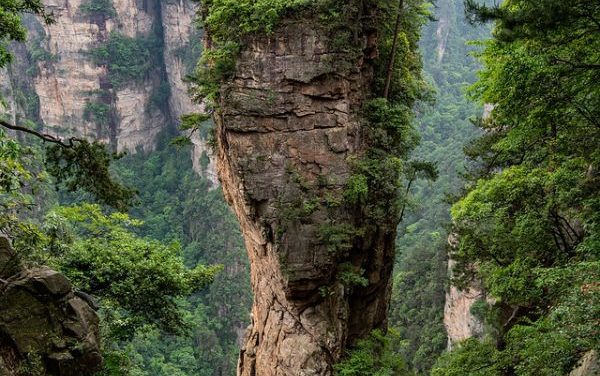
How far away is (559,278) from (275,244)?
23.3ft

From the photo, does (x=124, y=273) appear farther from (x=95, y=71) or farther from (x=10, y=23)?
(x=95, y=71)

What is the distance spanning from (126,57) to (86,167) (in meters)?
50.9

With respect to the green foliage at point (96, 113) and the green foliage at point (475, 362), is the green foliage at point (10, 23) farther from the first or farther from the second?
the green foliage at point (96, 113)

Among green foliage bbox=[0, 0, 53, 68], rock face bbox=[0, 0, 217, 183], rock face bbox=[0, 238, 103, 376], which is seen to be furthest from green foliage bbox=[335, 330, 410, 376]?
rock face bbox=[0, 0, 217, 183]

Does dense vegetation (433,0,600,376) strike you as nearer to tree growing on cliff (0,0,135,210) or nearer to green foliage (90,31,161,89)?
tree growing on cliff (0,0,135,210)

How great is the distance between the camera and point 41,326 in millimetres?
6656

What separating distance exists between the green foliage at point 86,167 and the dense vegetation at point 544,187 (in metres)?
5.08

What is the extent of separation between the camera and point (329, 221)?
1180 cm

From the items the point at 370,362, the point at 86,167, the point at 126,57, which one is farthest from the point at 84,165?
the point at 126,57

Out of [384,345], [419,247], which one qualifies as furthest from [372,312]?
[419,247]

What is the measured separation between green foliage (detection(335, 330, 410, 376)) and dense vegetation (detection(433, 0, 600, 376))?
2.41 meters

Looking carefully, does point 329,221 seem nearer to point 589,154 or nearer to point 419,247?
point 589,154

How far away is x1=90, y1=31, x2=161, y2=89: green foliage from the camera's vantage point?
52.5 m

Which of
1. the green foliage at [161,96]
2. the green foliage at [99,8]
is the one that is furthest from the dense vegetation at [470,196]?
the green foliage at [161,96]
